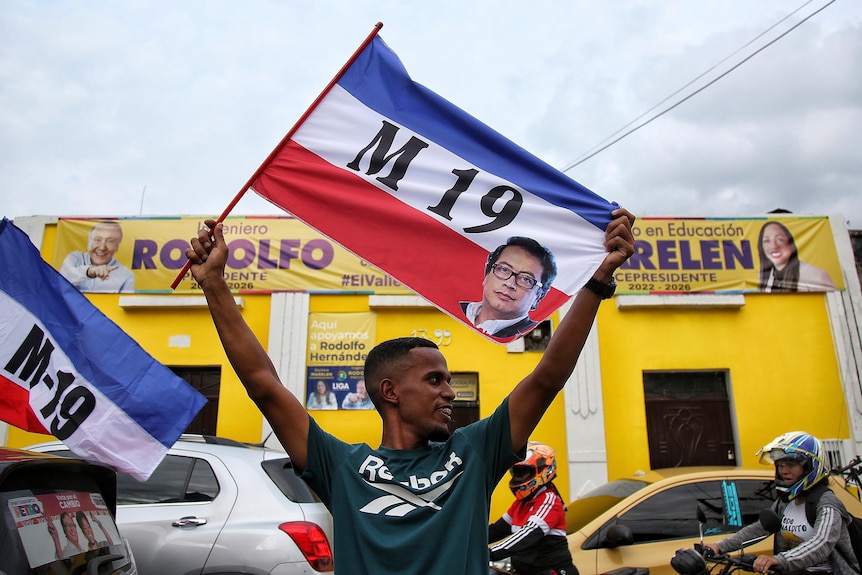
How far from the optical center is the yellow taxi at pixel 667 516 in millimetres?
5625

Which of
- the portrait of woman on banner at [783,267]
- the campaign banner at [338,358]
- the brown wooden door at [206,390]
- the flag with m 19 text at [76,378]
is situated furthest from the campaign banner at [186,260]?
the flag with m 19 text at [76,378]

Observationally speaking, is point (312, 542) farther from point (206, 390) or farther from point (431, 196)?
point (206, 390)

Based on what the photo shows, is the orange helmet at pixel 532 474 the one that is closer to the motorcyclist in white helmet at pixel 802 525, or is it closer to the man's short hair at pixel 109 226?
the motorcyclist in white helmet at pixel 802 525

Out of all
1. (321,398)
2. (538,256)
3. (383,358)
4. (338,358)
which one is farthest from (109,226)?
(383,358)

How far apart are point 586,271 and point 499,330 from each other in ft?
1.39

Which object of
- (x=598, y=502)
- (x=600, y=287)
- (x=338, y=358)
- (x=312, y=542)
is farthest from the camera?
(x=338, y=358)

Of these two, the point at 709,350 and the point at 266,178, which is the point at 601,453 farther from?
the point at 266,178

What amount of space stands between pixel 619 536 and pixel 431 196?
3.65 meters

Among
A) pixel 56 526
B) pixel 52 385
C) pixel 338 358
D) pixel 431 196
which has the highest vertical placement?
pixel 338 358

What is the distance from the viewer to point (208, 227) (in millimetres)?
2590

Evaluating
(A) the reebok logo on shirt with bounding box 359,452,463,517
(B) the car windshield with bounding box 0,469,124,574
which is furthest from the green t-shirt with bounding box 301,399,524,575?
(B) the car windshield with bounding box 0,469,124,574

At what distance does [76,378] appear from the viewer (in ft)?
13.8

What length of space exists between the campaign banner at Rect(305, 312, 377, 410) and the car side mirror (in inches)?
253

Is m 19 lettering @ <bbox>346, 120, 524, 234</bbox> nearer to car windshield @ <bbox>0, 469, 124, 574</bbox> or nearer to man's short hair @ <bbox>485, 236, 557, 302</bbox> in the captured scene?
man's short hair @ <bbox>485, 236, 557, 302</bbox>
